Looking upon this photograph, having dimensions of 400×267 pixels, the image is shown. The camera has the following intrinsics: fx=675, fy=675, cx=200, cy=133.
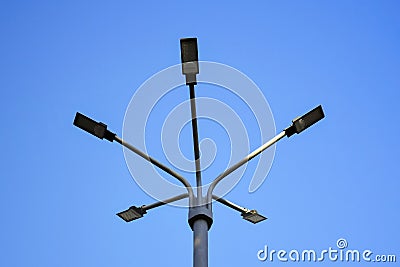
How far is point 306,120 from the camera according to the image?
701cm

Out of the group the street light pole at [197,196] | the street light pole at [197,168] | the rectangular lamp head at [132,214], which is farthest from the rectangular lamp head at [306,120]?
the rectangular lamp head at [132,214]

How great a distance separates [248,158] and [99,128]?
1.55 metres

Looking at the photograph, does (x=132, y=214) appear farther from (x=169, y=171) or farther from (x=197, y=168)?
(x=197, y=168)

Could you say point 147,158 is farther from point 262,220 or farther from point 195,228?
point 262,220

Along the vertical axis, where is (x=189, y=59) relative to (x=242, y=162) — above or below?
above

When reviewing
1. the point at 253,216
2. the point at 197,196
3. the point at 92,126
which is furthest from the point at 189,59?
the point at 253,216

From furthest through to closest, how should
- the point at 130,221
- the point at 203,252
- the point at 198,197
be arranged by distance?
1. the point at 130,221
2. the point at 198,197
3. the point at 203,252

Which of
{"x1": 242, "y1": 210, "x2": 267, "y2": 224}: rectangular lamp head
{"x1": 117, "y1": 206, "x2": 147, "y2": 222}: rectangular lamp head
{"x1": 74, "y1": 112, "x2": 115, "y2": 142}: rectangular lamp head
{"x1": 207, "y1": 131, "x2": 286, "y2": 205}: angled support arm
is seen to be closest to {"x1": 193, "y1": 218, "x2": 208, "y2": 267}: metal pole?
{"x1": 207, "y1": 131, "x2": 286, "y2": 205}: angled support arm

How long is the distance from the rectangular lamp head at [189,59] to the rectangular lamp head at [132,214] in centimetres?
148

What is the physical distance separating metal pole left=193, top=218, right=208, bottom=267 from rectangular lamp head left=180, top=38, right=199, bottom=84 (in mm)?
1458

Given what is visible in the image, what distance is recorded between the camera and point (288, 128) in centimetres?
696

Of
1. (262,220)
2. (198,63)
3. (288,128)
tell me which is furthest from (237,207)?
(198,63)

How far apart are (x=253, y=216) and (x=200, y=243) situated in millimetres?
1568

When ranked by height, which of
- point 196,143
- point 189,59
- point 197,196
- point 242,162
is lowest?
point 197,196
